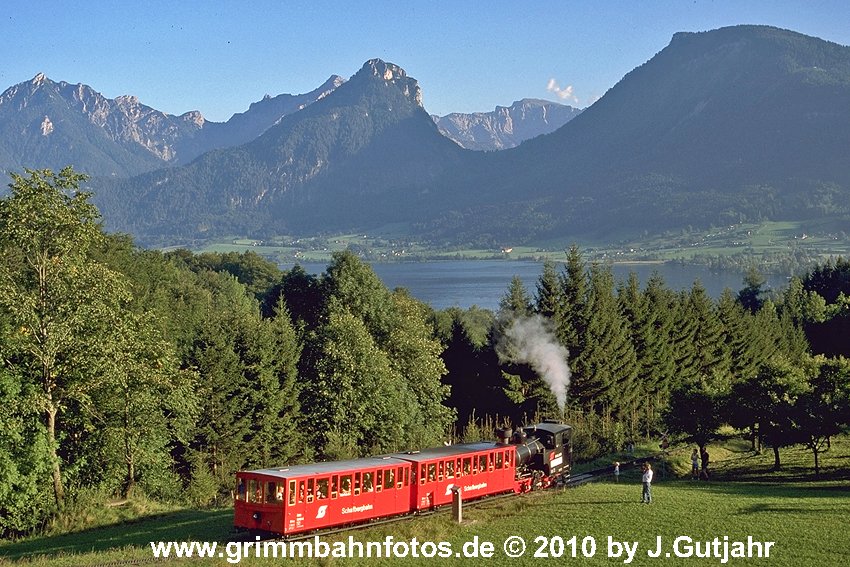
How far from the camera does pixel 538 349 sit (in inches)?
1919

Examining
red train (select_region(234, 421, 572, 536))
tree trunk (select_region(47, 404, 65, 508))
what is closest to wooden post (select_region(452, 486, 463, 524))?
red train (select_region(234, 421, 572, 536))

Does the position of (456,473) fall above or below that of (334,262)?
below

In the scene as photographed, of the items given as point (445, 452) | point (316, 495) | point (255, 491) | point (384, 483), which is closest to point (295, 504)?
point (316, 495)

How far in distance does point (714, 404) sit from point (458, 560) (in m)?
23.1

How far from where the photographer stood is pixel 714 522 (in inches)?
924

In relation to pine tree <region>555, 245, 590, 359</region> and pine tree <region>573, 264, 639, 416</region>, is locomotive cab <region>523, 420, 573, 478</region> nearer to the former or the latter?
pine tree <region>573, 264, 639, 416</region>

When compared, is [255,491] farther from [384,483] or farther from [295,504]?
[384,483]

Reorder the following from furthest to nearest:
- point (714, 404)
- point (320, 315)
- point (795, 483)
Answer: point (320, 315) → point (714, 404) → point (795, 483)

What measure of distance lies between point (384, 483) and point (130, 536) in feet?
24.9

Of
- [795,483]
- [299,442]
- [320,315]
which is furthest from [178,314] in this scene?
[795,483]

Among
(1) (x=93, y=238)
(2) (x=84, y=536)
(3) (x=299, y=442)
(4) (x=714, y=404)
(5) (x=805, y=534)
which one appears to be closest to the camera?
(5) (x=805, y=534)

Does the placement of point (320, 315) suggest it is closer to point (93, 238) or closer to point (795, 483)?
point (93, 238)

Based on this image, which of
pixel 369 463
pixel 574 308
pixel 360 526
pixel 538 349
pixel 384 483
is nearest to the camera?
pixel 360 526

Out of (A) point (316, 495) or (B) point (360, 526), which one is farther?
(B) point (360, 526)
